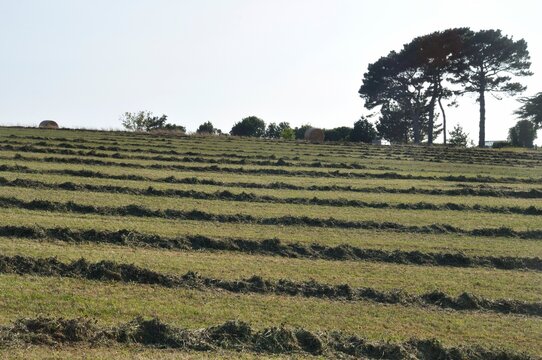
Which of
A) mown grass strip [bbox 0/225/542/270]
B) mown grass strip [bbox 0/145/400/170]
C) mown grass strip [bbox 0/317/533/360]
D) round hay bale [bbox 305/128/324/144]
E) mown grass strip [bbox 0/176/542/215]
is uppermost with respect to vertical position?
round hay bale [bbox 305/128/324/144]

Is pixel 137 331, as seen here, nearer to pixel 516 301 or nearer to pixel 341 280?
pixel 341 280

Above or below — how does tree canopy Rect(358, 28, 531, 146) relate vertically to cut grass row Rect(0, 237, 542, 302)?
above

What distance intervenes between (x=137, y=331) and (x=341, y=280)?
4.54m

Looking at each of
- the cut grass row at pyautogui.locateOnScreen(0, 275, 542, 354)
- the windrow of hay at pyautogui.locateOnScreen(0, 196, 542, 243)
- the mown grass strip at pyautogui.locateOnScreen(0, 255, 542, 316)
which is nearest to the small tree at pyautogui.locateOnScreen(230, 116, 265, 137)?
the windrow of hay at pyautogui.locateOnScreen(0, 196, 542, 243)

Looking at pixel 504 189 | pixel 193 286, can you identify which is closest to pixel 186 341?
pixel 193 286

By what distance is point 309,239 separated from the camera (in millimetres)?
15102

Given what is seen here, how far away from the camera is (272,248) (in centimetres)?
1405

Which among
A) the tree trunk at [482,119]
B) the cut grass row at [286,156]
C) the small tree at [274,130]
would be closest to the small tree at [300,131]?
the small tree at [274,130]

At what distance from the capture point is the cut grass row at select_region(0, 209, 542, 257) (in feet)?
48.1

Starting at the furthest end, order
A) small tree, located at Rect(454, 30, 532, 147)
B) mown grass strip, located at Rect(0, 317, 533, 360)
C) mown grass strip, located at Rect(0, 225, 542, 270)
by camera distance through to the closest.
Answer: small tree, located at Rect(454, 30, 532, 147), mown grass strip, located at Rect(0, 225, 542, 270), mown grass strip, located at Rect(0, 317, 533, 360)

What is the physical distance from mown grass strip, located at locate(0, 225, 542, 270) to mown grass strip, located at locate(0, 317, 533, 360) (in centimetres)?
494

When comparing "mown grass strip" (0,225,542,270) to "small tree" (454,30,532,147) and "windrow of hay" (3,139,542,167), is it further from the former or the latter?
Result: "small tree" (454,30,532,147)

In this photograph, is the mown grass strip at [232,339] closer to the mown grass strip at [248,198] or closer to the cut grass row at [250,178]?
the mown grass strip at [248,198]

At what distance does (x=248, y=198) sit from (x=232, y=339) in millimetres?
11988
